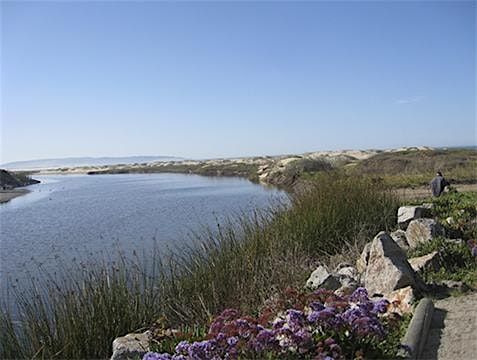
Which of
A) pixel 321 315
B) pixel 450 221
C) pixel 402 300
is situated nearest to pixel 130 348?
pixel 321 315

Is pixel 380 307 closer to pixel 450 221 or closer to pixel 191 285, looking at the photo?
pixel 191 285

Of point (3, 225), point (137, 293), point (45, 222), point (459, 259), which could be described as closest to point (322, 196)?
point (459, 259)

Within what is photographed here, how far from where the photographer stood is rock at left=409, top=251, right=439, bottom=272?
537cm

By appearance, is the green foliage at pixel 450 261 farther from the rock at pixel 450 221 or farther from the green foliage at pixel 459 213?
the rock at pixel 450 221

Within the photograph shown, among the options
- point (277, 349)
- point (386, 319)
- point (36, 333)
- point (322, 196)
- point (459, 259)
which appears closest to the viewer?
point (277, 349)

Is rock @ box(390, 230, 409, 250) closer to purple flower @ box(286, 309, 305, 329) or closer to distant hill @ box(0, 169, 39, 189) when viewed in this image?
purple flower @ box(286, 309, 305, 329)

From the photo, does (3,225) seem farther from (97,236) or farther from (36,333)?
(36,333)

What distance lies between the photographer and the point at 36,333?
4.67 m

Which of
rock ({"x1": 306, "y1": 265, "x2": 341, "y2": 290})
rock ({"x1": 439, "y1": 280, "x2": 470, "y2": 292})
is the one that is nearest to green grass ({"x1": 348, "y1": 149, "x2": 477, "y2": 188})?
rock ({"x1": 439, "y1": 280, "x2": 470, "y2": 292})

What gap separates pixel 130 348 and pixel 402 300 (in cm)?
253

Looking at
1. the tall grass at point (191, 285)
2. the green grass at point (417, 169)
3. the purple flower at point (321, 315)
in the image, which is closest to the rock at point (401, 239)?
the tall grass at point (191, 285)

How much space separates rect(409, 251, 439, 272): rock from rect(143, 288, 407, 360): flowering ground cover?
1.98 meters

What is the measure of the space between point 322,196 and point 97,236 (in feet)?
18.8

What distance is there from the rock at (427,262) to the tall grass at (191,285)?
1.38 m
